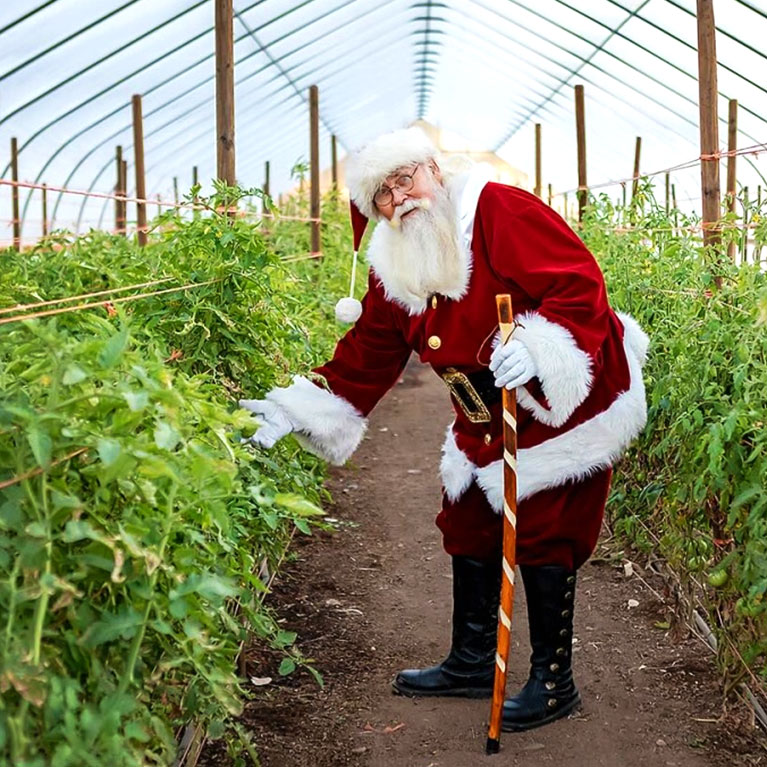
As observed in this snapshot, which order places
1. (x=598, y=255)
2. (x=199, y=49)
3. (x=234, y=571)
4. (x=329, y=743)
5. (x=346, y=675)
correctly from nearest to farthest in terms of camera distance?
1. (x=234, y=571)
2. (x=329, y=743)
3. (x=346, y=675)
4. (x=598, y=255)
5. (x=199, y=49)

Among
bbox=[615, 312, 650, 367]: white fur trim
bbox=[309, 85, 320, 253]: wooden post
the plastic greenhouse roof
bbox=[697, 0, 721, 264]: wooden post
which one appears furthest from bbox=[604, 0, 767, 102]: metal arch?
bbox=[615, 312, 650, 367]: white fur trim

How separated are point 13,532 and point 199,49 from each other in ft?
27.3

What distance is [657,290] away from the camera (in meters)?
3.69

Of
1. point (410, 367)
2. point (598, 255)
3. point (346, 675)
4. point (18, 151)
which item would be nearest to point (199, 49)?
point (18, 151)

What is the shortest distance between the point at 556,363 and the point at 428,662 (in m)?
1.13

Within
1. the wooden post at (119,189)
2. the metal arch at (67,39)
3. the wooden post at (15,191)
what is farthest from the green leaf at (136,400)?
the wooden post at (15,191)

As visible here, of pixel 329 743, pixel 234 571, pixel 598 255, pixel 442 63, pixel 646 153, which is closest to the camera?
pixel 234 571

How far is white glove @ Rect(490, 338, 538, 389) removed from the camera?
267 centimetres

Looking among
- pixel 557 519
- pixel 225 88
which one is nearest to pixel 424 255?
pixel 557 519

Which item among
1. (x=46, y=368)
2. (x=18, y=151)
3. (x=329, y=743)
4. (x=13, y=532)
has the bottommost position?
(x=329, y=743)

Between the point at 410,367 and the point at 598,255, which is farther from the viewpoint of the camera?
the point at 410,367

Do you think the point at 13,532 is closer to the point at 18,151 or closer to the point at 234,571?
the point at 234,571

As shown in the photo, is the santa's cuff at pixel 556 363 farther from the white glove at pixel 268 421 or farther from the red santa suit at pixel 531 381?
the white glove at pixel 268 421

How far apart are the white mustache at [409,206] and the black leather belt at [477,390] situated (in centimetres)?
42
